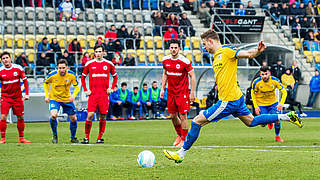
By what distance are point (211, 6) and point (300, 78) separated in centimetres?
745

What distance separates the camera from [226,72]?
325 inches

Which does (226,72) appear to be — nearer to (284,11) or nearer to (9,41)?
(9,41)

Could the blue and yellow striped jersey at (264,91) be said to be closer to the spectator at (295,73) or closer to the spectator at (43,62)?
the spectator at (43,62)

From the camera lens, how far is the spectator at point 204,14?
3334 centimetres

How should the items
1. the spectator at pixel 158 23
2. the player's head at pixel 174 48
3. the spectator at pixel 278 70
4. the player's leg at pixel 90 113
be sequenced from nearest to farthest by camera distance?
the player's head at pixel 174 48 → the player's leg at pixel 90 113 → the spectator at pixel 278 70 → the spectator at pixel 158 23

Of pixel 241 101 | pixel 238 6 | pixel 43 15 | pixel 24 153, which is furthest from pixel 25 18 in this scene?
pixel 241 101

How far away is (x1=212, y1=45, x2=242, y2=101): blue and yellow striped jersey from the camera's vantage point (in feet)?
26.9

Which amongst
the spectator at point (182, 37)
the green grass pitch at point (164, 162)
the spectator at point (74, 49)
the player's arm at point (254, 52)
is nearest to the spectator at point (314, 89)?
the spectator at point (182, 37)

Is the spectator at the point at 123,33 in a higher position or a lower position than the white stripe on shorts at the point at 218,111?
lower

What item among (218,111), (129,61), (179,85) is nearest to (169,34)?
(129,61)

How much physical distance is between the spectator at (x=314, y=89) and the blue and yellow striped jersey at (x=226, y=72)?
2028 cm

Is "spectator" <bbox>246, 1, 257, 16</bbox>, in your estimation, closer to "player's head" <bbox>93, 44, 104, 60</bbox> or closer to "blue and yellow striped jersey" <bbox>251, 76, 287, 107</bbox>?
"blue and yellow striped jersey" <bbox>251, 76, 287, 107</bbox>

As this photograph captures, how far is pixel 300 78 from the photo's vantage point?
2934 cm

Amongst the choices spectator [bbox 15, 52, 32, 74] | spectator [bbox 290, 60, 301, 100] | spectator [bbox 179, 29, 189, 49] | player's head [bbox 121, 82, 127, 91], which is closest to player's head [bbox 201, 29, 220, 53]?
player's head [bbox 121, 82, 127, 91]
